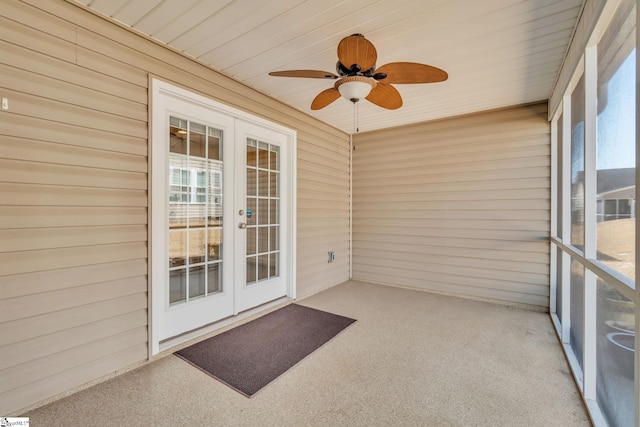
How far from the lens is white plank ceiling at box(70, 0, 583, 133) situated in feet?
6.22

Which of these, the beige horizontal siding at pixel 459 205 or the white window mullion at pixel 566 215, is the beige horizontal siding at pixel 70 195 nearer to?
the beige horizontal siding at pixel 459 205

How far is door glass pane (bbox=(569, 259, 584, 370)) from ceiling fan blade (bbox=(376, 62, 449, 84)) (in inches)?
77.1

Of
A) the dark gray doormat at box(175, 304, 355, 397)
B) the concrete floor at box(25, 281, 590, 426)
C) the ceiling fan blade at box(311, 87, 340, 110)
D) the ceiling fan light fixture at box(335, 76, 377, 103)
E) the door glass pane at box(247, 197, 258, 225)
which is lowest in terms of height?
the concrete floor at box(25, 281, 590, 426)

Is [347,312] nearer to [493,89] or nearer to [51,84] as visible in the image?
[493,89]

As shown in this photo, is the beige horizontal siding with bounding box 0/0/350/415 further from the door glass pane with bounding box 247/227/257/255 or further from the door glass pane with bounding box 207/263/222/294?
the door glass pane with bounding box 247/227/257/255

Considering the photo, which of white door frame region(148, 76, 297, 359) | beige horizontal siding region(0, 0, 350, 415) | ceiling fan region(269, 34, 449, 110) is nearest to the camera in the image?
beige horizontal siding region(0, 0, 350, 415)

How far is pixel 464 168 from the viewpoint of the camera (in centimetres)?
398

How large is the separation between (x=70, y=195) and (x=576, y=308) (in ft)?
13.4

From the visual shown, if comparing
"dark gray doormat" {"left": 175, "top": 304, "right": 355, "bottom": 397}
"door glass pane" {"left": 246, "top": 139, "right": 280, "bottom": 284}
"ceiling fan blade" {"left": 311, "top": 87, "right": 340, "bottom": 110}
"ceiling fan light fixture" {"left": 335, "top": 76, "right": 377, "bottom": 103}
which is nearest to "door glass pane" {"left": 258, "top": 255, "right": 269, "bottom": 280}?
"door glass pane" {"left": 246, "top": 139, "right": 280, "bottom": 284}

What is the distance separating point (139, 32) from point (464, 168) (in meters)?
3.98

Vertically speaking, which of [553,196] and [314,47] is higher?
[314,47]

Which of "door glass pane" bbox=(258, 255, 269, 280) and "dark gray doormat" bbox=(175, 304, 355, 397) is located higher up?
"door glass pane" bbox=(258, 255, 269, 280)

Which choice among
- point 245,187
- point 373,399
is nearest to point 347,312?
point 373,399

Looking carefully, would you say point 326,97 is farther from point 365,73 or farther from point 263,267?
point 263,267
